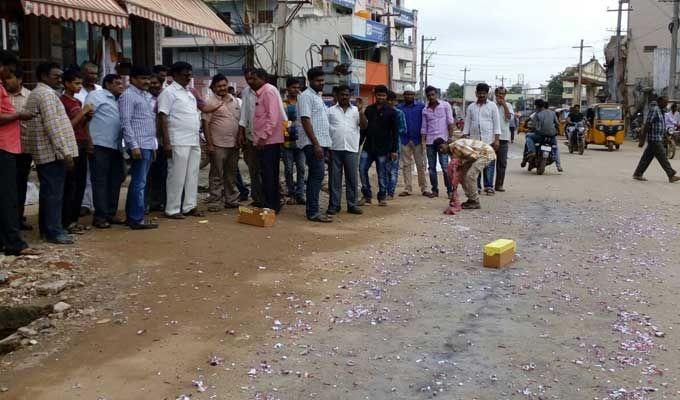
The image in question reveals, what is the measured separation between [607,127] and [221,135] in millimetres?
20369

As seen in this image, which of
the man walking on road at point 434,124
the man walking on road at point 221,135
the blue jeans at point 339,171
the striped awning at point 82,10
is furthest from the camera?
the man walking on road at point 434,124

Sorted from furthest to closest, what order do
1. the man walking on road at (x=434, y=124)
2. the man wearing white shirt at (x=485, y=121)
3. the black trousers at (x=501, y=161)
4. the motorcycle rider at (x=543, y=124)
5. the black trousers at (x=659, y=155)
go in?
the motorcycle rider at (x=543, y=124)
the black trousers at (x=659, y=155)
the black trousers at (x=501, y=161)
the man wearing white shirt at (x=485, y=121)
the man walking on road at (x=434, y=124)

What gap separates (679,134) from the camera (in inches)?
938

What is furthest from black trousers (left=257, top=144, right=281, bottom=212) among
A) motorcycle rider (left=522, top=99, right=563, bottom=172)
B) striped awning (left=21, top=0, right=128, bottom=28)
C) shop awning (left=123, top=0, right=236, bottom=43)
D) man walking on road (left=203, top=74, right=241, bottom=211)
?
motorcycle rider (left=522, top=99, right=563, bottom=172)

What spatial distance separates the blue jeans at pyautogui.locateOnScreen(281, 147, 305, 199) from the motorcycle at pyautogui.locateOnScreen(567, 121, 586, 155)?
49.8 feet

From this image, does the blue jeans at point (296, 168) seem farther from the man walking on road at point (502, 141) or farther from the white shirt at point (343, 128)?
the man walking on road at point (502, 141)

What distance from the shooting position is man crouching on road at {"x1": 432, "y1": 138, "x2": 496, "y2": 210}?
30.7 ft

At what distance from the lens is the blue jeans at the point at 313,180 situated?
838 cm

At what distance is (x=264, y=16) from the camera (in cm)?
4444

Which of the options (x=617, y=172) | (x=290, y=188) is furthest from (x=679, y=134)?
(x=290, y=188)

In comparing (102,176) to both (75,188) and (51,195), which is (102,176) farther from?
(51,195)

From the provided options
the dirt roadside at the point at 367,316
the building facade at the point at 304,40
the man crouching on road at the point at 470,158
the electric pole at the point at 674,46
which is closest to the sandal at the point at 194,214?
the dirt roadside at the point at 367,316

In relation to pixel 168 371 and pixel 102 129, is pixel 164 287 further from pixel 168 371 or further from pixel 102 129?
pixel 102 129

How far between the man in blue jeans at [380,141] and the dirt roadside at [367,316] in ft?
5.52
